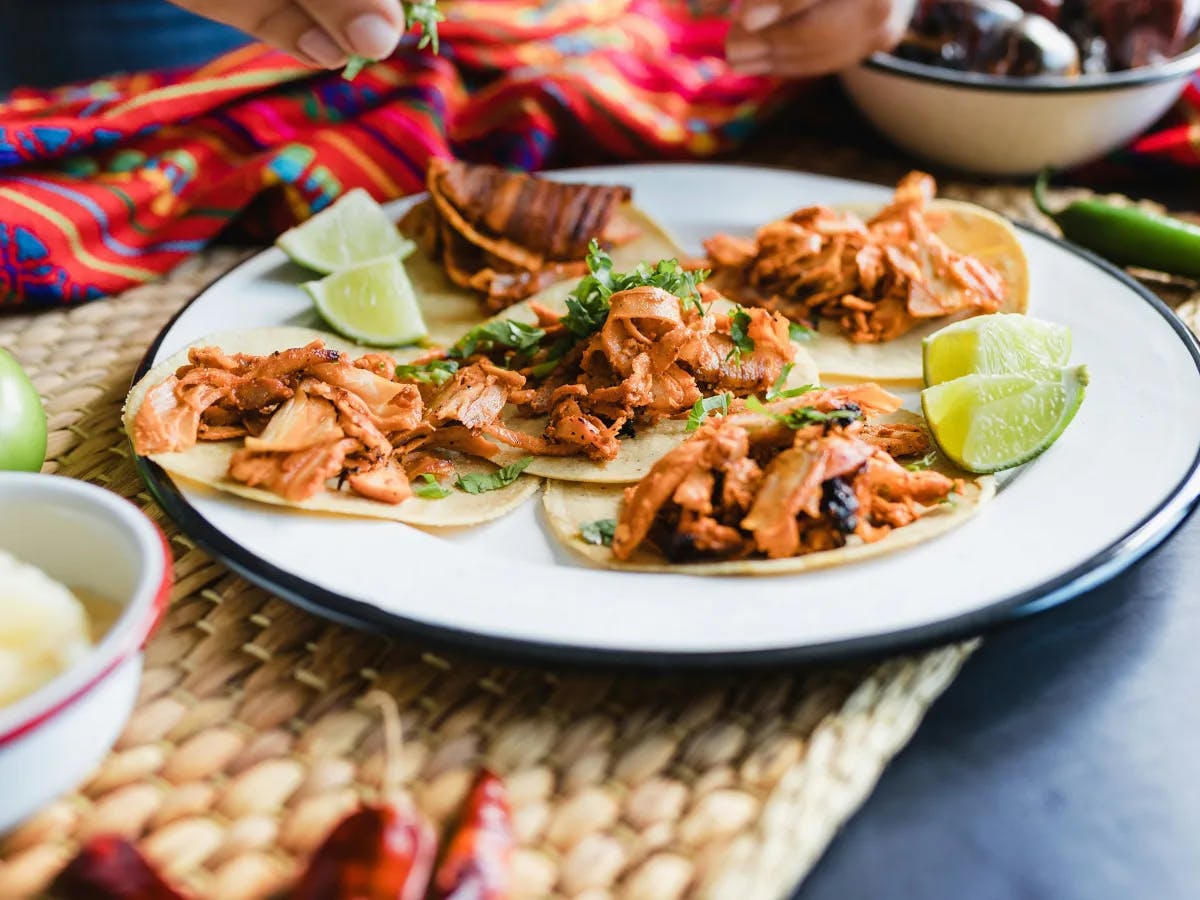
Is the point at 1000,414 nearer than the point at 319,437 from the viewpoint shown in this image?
No

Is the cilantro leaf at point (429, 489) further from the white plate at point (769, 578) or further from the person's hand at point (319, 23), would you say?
the person's hand at point (319, 23)

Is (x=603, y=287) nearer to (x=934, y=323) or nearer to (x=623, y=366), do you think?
(x=623, y=366)

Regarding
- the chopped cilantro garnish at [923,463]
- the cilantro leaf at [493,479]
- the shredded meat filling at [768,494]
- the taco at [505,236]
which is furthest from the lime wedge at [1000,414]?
the taco at [505,236]

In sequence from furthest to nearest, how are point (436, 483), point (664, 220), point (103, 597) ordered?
1. point (664, 220)
2. point (436, 483)
3. point (103, 597)

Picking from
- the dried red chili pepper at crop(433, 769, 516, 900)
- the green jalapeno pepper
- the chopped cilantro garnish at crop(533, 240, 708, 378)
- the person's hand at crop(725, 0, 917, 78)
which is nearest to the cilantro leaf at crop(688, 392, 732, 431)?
the chopped cilantro garnish at crop(533, 240, 708, 378)

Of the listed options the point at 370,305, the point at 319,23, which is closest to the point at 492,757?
the point at 370,305

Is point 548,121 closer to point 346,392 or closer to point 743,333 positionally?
point 743,333

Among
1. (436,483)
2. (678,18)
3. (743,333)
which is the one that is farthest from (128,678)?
(678,18)
